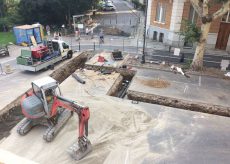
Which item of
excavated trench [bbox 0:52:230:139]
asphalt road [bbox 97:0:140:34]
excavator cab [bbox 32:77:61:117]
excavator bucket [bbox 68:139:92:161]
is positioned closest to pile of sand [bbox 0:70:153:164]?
excavator bucket [bbox 68:139:92:161]

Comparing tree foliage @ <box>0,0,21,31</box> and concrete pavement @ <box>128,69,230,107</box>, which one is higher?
tree foliage @ <box>0,0,21,31</box>

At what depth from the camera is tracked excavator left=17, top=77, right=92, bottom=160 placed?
396 inches

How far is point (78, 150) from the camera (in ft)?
32.4

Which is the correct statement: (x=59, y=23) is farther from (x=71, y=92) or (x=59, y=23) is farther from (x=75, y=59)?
(x=71, y=92)

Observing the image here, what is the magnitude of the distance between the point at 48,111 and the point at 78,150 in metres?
2.53

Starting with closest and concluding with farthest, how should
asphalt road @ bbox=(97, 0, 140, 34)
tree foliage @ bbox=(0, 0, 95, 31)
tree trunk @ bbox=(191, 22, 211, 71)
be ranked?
tree trunk @ bbox=(191, 22, 211, 71) < tree foliage @ bbox=(0, 0, 95, 31) < asphalt road @ bbox=(97, 0, 140, 34)

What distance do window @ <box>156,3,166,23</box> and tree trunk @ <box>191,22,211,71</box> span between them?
30.7 ft

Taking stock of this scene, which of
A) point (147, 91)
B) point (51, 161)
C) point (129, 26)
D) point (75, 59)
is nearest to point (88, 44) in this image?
point (75, 59)

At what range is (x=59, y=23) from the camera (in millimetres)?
32938

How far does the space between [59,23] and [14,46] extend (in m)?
8.98

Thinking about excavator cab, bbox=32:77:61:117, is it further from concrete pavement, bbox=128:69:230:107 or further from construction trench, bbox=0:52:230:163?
concrete pavement, bbox=128:69:230:107

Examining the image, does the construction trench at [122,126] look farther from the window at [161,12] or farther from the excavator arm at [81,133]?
the window at [161,12]

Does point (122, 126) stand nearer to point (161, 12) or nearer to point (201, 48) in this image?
point (201, 48)

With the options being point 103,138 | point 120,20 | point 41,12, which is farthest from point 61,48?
point 120,20
